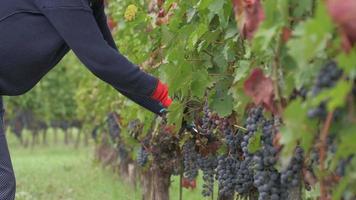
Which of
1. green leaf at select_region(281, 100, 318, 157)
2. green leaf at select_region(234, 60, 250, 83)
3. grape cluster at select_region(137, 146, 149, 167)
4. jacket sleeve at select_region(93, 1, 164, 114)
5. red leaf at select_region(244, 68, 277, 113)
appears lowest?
green leaf at select_region(281, 100, 318, 157)

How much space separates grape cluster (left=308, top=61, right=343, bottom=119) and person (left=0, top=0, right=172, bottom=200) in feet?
5.66

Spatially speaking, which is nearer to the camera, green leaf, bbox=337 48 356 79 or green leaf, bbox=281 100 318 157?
green leaf, bbox=337 48 356 79

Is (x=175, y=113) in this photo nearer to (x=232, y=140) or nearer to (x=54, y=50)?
(x=232, y=140)

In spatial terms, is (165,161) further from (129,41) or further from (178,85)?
(178,85)

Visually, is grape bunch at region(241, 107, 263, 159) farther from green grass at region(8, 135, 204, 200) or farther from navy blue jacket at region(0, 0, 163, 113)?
green grass at region(8, 135, 204, 200)

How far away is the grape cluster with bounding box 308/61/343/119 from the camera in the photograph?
206 cm

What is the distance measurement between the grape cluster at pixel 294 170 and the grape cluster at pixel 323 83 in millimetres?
673

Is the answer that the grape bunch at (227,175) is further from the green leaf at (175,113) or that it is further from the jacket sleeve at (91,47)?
the jacket sleeve at (91,47)

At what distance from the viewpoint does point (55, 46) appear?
12.8 ft

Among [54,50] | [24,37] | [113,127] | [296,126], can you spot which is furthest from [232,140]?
[113,127]

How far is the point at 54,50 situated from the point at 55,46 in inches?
1.4

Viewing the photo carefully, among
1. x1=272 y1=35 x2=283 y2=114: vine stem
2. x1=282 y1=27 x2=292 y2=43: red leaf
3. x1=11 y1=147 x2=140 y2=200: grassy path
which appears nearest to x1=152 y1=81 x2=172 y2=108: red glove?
x1=272 y1=35 x2=283 y2=114: vine stem

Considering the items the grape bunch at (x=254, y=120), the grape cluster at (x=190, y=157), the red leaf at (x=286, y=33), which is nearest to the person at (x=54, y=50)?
the grape bunch at (x=254, y=120)

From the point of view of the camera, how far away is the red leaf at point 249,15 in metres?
2.43
